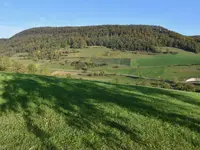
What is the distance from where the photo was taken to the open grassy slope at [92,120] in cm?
591

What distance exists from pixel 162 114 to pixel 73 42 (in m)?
164

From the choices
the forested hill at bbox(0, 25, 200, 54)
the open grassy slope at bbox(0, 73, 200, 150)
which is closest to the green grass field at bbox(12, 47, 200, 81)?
the forested hill at bbox(0, 25, 200, 54)

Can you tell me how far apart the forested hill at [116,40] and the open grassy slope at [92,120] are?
13309 centimetres

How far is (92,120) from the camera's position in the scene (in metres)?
7.25

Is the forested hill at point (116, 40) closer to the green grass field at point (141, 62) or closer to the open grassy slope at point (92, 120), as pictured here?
the green grass field at point (141, 62)

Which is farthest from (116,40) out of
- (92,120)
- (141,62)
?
(92,120)

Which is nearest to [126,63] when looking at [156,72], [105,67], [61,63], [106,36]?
[105,67]

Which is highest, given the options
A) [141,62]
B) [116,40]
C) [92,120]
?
[116,40]

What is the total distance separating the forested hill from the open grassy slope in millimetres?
133089

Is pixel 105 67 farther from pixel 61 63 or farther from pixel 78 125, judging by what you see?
pixel 78 125

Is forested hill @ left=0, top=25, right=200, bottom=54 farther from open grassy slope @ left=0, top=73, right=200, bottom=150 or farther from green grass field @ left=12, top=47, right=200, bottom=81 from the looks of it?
open grassy slope @ left=0, top=73, right=200, bottom=150

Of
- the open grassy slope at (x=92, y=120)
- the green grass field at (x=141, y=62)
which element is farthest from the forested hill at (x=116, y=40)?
the open grassy slope at (x=92, y=120)

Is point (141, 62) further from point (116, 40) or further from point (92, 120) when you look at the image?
point (92, 120)

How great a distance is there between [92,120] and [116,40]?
158m
